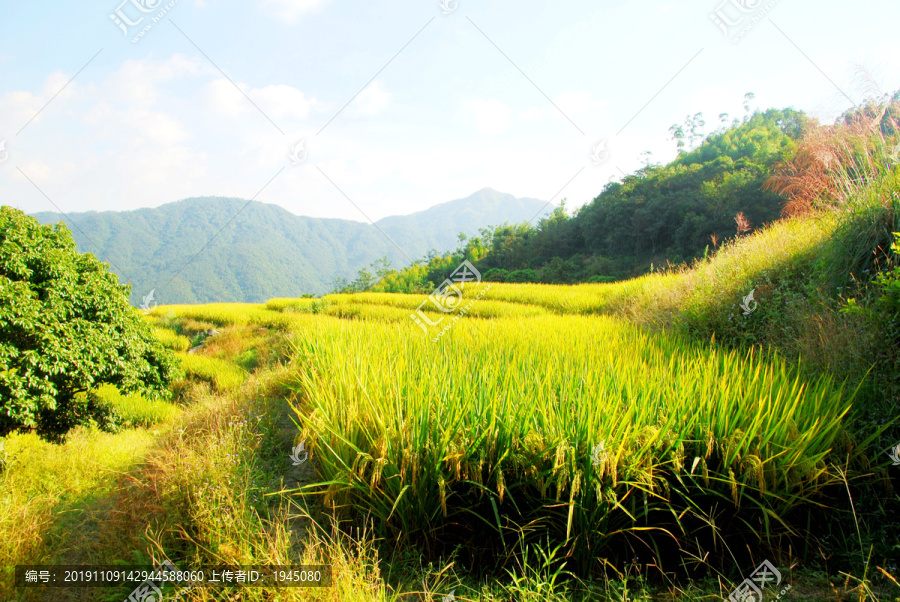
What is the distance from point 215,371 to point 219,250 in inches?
5695

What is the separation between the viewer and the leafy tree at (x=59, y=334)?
4684 millimetres

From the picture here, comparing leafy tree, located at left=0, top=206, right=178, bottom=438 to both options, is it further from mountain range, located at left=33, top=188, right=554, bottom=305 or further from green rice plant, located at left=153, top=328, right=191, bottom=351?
mountain range, located at left=33, top=188, right=554, bottom=305

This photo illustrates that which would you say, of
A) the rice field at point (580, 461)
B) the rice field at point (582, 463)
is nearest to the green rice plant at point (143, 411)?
the rice field at point (582, 463)

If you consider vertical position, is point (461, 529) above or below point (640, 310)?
above

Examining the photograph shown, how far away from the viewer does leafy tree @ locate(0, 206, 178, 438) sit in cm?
468

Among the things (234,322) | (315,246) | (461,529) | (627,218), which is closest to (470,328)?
(461,529)

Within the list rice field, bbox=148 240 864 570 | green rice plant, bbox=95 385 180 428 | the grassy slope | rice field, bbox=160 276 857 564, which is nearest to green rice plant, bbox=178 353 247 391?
the grassy slope

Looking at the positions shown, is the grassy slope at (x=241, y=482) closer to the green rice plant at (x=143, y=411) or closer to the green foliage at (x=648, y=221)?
the green rice plant at (x=143, y=411)

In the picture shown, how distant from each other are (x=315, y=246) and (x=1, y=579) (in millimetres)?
203961

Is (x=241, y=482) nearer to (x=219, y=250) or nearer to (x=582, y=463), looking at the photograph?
(x=582, y=463)

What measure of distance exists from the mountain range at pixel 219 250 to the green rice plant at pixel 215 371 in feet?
169

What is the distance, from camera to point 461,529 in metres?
2.86

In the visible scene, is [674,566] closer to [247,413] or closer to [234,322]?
[247,413]

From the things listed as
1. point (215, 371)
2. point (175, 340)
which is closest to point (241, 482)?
point (215, 371)
